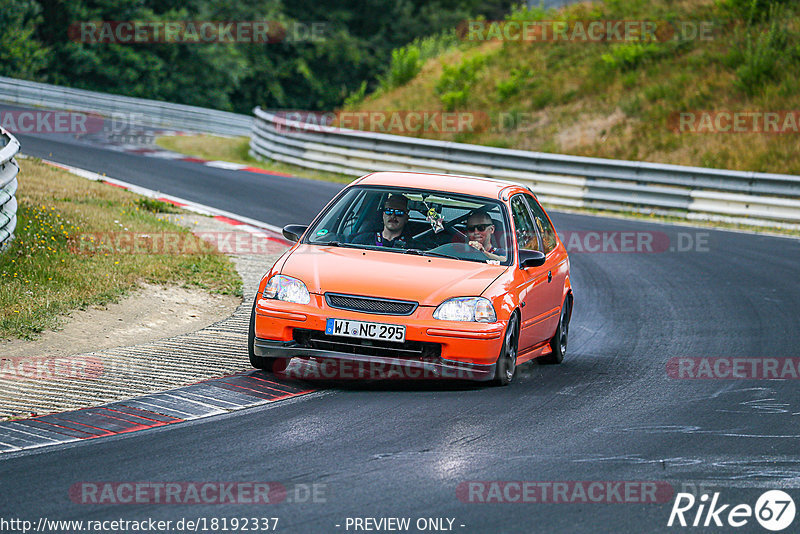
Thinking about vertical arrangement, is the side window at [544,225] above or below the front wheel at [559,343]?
above

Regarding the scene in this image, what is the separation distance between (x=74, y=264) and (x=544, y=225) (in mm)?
5029

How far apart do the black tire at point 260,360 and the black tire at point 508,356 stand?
168cm

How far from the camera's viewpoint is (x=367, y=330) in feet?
25.7

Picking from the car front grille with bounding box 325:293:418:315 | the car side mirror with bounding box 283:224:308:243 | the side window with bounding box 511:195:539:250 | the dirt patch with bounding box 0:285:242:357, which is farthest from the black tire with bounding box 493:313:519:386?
the dirt patch with bounding box 0:285:242:357

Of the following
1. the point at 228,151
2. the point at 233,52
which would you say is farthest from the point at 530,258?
the point at 233,52

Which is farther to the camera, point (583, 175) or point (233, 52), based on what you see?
point (233, 52)

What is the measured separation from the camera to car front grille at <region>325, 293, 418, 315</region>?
311 inches

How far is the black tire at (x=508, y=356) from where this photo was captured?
26.8 ft

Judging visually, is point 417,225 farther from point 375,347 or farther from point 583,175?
point 583,175

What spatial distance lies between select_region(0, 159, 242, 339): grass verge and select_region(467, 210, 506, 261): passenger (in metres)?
3.74

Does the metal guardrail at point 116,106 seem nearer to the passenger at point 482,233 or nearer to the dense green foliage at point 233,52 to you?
the dense green foliage at point 233,52

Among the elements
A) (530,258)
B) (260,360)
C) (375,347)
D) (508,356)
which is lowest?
(260,360)

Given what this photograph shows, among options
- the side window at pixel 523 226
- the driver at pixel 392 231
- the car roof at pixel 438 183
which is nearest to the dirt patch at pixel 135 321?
the driver at pixel 392 231

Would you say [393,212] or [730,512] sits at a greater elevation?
[393,212]
